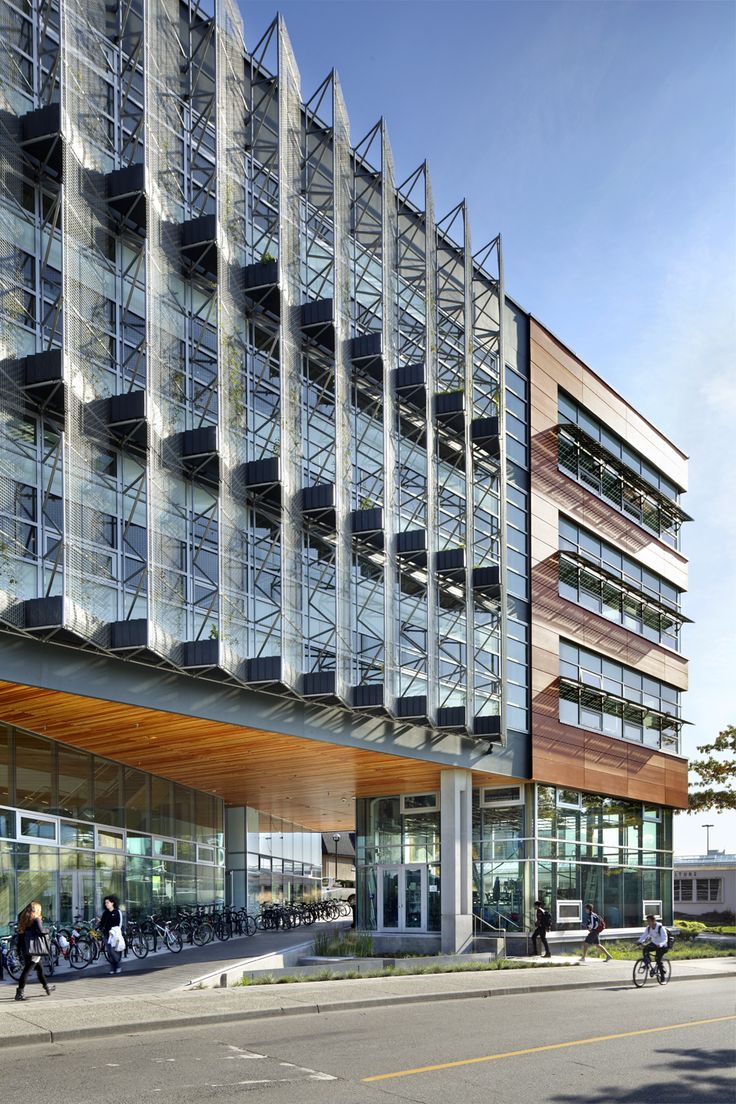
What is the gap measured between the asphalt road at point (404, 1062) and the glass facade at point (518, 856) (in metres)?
18.7

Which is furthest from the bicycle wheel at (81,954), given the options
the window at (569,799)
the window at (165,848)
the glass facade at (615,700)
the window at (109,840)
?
the glass facade at (615,700)

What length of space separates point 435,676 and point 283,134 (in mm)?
14815

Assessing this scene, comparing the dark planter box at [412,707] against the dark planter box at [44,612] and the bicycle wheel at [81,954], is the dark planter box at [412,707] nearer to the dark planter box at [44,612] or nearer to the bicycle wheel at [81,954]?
the bicycle wheel at [81,954]

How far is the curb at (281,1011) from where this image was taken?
1532cm

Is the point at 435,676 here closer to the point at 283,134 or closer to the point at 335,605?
the point at 335,605

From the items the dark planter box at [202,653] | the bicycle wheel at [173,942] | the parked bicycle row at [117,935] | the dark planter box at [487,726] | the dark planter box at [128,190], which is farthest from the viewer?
the dark planter box at [487,726]

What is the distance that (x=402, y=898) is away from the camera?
39.2m

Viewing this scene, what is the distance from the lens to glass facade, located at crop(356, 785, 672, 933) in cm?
3781

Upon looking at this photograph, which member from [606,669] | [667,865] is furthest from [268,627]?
[667,865]

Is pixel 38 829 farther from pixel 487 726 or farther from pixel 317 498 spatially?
pixel 487 726

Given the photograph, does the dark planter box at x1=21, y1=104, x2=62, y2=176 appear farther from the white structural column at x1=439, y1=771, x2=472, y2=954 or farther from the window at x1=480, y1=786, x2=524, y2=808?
the window at x1=480, y1=786, x2=524, y2=808

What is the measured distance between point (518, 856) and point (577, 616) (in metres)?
9.00

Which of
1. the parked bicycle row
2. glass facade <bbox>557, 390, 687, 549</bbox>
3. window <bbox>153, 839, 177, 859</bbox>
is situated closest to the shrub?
the parked bicycle row

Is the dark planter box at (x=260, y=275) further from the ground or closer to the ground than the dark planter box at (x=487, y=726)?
further from the ground
